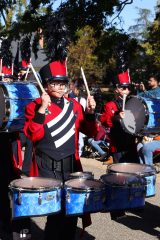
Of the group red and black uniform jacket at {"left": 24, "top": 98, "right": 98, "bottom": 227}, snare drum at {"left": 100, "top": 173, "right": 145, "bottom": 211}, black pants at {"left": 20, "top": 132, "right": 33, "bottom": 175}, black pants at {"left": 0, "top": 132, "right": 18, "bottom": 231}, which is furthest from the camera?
black pants at {"left": 20, "top": 132, "right": 33, "bottom": 175}

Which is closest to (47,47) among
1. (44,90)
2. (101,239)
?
(44,90)

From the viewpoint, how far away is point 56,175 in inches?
156

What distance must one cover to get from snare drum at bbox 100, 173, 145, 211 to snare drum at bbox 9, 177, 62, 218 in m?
0.40

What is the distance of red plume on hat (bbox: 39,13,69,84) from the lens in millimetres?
3934

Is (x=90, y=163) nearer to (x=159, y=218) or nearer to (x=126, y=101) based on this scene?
(x=159, y=218)

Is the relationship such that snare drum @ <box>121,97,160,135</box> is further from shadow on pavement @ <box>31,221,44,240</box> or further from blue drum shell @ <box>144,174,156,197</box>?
shadow on pavement @ <box>31,221,44,240</box>

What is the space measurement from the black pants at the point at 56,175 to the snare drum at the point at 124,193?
36 cm

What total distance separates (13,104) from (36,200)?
1507mm

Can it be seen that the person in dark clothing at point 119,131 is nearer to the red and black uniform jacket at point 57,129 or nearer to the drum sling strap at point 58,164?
the red and black uniform jacket at point 57,129

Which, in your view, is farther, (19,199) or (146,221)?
(146,221)

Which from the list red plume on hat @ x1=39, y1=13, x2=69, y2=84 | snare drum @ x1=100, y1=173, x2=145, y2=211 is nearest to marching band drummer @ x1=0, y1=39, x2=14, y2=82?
red plume on hat @ x1=39, y1=13, x2=69, y2=84

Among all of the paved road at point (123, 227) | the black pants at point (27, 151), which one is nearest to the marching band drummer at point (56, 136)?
the paved road at point (123, 227)

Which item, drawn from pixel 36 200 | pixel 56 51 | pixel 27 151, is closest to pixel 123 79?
pixel 56 51

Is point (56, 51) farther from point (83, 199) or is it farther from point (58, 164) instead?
point (83, 199)
